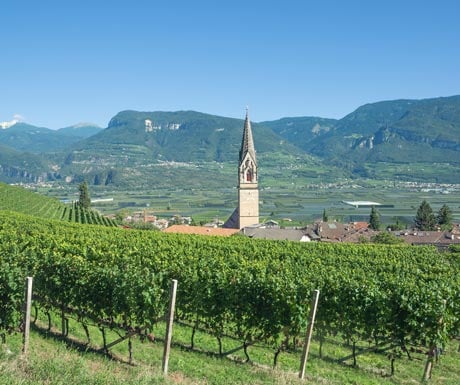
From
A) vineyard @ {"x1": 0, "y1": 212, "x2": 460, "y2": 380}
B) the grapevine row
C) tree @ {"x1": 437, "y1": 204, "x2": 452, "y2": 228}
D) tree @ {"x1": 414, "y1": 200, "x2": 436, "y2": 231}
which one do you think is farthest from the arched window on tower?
the grapevine row

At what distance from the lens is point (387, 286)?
12961 mm

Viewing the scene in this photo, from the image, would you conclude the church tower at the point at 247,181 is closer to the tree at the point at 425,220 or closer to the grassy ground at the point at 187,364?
the tree at the point at 425,220

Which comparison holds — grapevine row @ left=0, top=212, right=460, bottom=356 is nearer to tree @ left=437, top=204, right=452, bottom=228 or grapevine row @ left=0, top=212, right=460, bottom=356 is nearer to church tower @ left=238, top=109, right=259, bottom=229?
church tower @ left=238, top=109, right=259, bottom=229

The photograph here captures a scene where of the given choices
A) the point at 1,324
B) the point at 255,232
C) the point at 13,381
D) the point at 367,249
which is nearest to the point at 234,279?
the point at 1,324

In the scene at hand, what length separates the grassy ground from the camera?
725 cm

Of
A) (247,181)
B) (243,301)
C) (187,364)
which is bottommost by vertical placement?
(187,364)

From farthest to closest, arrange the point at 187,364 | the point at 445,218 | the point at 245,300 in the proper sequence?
the point at 445,218 → the point at 245,300 → the point at 187,364

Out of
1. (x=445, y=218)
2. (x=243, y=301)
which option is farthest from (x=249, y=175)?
(x=243, y=301)

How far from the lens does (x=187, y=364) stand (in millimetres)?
10281

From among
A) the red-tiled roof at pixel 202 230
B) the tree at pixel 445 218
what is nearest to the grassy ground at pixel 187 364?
the red-tiled roof at pixel 202 230

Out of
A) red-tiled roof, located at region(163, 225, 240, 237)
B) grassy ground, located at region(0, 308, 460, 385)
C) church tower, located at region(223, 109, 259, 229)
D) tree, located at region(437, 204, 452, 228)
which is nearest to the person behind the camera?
grassy ground, located at region(0, 308, 460, 385)

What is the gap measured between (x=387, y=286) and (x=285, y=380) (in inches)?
211

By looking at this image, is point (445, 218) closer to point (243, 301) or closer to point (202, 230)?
point (202, 230)

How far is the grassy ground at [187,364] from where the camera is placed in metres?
7.25
